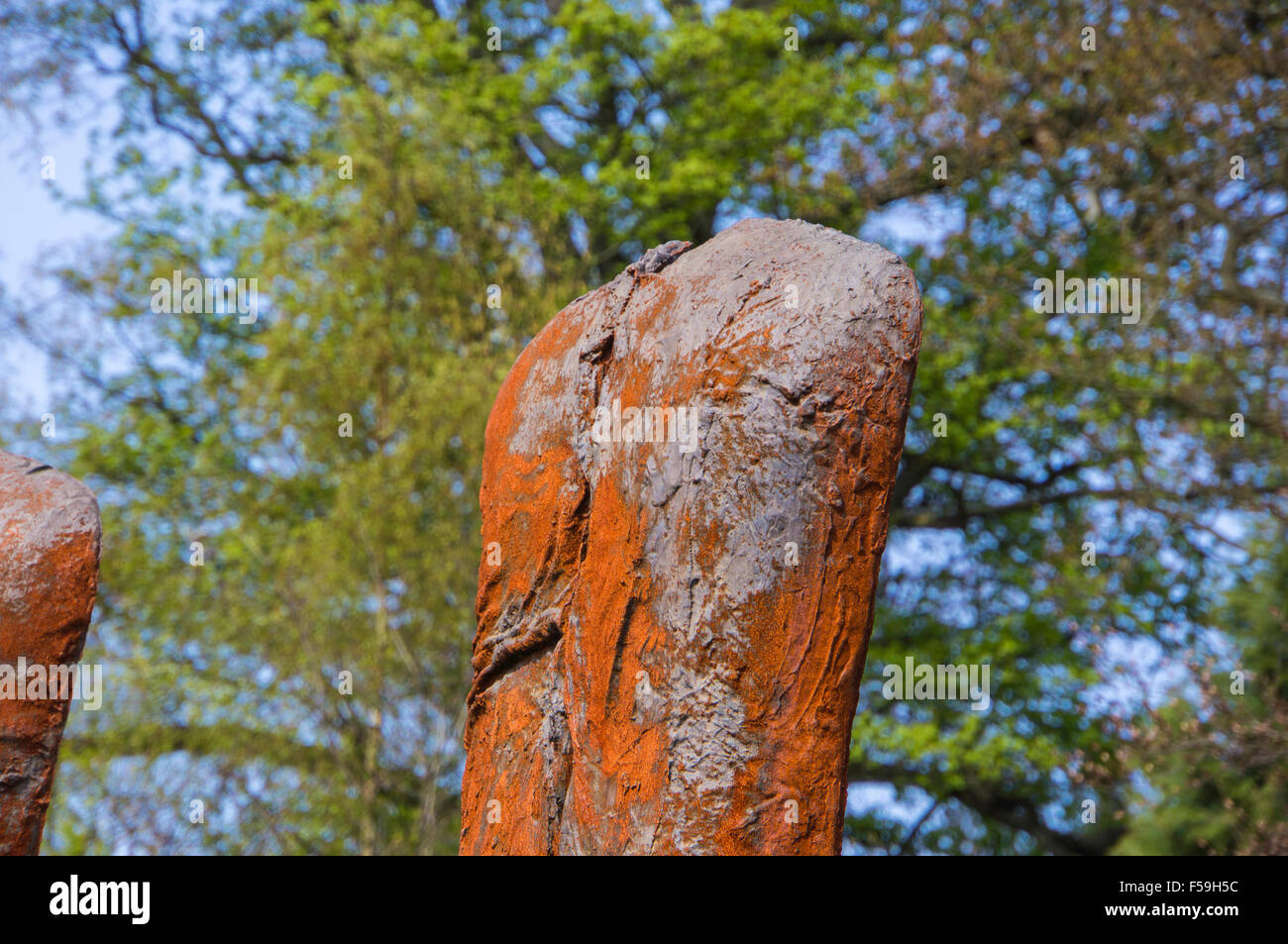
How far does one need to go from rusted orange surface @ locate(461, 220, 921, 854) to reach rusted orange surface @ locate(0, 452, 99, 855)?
1931mm

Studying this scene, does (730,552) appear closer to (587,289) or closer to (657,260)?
(657,260)

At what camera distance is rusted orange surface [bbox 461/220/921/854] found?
3.21 m

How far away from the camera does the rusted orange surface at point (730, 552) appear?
3.21 m

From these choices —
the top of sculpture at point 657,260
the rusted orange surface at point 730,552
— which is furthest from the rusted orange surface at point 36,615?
the top of sculpture at point 657,260

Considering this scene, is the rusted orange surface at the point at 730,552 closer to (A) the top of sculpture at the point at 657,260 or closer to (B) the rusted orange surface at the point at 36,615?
(A) the top of sculpture at the point at 657,260

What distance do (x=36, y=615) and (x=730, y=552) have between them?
2704 mm

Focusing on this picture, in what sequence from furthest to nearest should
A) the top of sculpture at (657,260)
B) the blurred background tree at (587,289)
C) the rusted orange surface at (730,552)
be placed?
the blurred background tree at (587,289) < the top of sculpture at (657,260) < the rusted orange surface at (730,552)

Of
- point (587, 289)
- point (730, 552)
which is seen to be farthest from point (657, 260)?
point (587, 289)

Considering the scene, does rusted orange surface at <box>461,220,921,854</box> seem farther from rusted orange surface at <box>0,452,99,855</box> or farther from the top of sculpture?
rusted orange surface at <box>0,452,99,855</box>

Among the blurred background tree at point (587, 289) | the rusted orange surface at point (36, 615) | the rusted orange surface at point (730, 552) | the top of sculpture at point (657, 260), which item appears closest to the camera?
the rusted orange surface at point (730, 552)

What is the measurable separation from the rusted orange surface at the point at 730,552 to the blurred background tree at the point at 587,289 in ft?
21.2

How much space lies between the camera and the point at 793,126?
43.2 ft

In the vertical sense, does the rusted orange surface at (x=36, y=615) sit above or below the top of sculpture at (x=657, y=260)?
below
